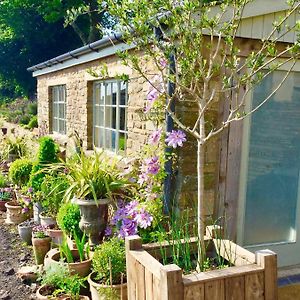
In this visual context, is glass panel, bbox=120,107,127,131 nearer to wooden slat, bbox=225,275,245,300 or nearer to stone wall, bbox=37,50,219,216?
stone wall, bbox=37,50,219,216

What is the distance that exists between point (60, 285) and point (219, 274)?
2040 millimetres

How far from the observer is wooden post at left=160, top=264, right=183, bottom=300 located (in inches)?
93.4

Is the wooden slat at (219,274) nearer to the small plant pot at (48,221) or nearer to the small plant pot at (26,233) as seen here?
the small plant pot at (48,221)

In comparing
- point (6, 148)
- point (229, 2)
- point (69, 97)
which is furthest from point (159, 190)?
point (6, 148)

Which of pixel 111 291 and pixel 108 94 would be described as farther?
pixel 108 94

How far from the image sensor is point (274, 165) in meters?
4.50

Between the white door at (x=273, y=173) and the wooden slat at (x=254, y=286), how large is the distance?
5.85 ft

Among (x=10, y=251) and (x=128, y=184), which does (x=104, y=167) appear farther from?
(x=10, y=251)

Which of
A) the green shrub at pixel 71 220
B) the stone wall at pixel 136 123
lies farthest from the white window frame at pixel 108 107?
the green shrub at pixel 71 220

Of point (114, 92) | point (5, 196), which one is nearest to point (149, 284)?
point (114, 92)

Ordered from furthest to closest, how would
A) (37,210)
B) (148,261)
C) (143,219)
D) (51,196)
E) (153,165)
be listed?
(37,210) → (51,196) → (153,165) → (143,219) → (148,261)

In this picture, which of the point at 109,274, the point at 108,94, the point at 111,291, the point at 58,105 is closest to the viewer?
the point at 111,291

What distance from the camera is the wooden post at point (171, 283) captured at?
93.4 inches

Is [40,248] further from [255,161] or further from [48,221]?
[255,161]
